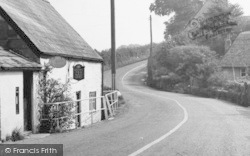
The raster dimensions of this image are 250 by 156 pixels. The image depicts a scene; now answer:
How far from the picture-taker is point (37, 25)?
1833 cm

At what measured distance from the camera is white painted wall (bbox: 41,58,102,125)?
57.7 ft

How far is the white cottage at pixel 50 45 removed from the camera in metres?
15.3

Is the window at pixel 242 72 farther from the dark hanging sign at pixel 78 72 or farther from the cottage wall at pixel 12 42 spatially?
the cottage wall at pixel 12 42

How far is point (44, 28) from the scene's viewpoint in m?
18.9

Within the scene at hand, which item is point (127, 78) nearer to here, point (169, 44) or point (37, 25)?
point (169, 44)

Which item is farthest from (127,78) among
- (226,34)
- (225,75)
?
(225,75)

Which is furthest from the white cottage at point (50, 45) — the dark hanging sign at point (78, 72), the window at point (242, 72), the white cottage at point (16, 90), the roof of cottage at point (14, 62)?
the window at point (242, 72)

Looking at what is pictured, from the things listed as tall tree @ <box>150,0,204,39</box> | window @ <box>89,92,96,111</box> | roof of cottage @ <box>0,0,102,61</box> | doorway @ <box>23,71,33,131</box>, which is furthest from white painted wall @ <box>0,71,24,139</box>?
tall tree @ <box>150,0,204,39</box>

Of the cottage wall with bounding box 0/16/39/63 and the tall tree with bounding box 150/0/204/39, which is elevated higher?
the tall tree with bounding box 150/0/204/39

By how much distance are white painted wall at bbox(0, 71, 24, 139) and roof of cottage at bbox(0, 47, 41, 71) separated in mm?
231

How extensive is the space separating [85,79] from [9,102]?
894 centimetres

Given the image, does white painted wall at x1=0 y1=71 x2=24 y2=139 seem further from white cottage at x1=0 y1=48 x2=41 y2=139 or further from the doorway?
the doorway

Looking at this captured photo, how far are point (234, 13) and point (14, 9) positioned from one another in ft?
128

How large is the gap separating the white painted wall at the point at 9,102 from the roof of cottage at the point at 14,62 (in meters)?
0.23
